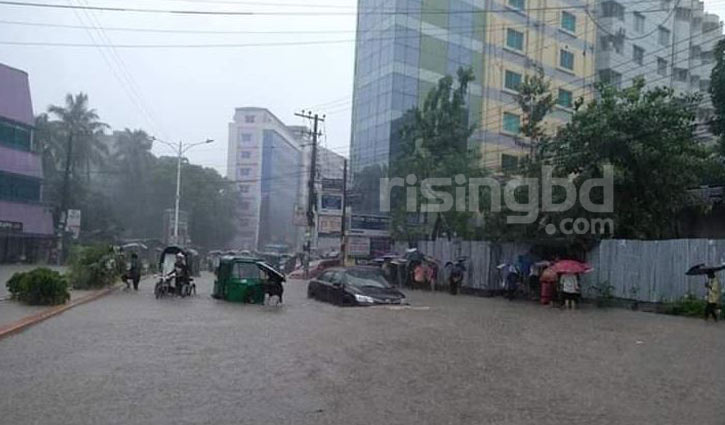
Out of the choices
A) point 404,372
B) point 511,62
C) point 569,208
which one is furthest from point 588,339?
point 511,62

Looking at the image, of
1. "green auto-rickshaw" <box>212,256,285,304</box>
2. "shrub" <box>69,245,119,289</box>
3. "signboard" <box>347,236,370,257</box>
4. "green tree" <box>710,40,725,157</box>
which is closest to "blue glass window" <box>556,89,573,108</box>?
"signboard" <box>347,236,370,257</box>

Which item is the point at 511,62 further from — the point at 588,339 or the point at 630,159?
the point at 588,339

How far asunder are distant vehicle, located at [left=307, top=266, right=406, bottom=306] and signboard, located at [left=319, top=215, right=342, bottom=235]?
2138 cm

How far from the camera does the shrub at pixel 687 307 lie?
1934 cm

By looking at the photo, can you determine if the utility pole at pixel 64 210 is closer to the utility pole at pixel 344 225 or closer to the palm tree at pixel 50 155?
the palm tree at pixel 50 155

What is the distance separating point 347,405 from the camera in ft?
25.0

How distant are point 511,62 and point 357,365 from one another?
5029 centimetres

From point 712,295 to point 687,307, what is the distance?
1.60 metres

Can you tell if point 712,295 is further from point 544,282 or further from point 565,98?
point 565,98

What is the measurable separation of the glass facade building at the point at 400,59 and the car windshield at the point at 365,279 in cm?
2566

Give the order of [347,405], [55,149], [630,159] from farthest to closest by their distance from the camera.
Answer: [55,149] → [630,159] → [347,405]

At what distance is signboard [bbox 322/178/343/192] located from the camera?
148 ft

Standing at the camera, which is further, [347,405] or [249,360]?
[249,360]

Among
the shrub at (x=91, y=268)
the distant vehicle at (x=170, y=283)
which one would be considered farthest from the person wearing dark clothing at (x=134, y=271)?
the distant vehicle at (x=170, y=283)
